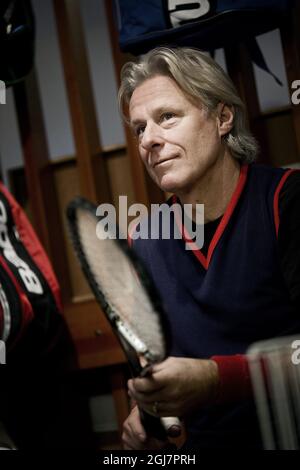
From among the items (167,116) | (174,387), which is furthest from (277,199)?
(174,387)

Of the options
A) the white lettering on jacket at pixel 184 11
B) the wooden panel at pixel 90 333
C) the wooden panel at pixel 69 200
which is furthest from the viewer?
the wooden panel at pixel 69 200

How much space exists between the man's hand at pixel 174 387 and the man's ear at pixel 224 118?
0.35 metres

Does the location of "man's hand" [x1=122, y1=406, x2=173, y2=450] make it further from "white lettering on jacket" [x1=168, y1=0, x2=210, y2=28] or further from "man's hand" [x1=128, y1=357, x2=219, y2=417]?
"white lettering on jacket" [x1=168, y1=0, x2=210, y2=28]

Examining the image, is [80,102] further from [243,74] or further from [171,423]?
[171,423]

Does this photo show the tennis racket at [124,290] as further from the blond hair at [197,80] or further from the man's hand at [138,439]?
the blond hair at [197,80]

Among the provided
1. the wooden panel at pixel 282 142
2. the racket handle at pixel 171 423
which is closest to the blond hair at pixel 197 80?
the wooden panel at pixel 282 142

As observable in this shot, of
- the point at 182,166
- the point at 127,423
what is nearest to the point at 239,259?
the point at 182,166

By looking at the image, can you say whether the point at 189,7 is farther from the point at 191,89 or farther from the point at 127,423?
the point at 127,423

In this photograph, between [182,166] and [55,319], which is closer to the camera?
[182,166]

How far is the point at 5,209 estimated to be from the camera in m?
1.22

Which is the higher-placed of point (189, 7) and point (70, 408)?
point (189, 7)

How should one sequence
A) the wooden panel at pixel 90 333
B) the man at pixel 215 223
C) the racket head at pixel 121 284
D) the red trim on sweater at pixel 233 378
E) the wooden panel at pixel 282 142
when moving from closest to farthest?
the racket head at pixel 121 284
the red trim on sweater at pixel 233 378
the man at pixel 215 223
the wooden panel at pixel 282 142
the wooden panel at pixel 90 333

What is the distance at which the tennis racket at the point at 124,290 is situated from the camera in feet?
1.89

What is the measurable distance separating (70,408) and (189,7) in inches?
32.2
